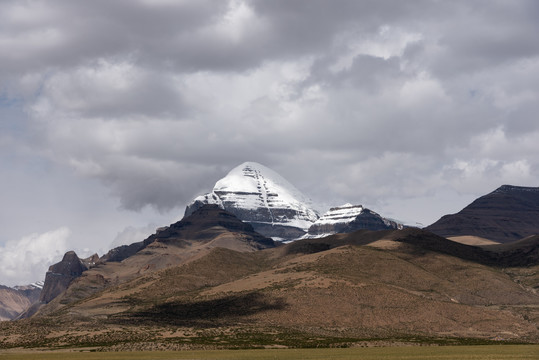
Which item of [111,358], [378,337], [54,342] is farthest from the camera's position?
[378,337]

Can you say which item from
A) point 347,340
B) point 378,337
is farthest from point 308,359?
point 378,337

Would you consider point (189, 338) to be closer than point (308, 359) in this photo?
No

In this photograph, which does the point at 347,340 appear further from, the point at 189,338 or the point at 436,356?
the point at 436,356

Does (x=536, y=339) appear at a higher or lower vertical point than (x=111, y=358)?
lower

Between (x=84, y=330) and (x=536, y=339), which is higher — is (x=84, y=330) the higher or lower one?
the higher one

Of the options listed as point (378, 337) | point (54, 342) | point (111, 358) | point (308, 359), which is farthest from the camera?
point (378, 337)

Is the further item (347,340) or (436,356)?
(347,340)

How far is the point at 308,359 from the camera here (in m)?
115

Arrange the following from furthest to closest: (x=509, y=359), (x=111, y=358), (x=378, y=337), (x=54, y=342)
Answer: (x=378, y=337), (x=54, y=342), (x=111, y=358), (x=509, y=359)

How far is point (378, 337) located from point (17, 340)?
87.8 metres

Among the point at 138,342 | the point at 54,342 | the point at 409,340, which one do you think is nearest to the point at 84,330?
the point at 54,342

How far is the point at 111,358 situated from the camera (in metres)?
123

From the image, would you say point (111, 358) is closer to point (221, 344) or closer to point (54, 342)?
point (221, 344)

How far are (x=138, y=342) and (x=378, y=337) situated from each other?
61.2m
